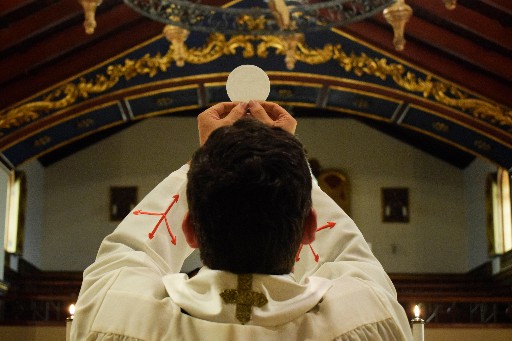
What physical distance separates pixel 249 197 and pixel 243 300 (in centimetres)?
15

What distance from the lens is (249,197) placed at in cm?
143

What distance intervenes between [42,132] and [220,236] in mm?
9831

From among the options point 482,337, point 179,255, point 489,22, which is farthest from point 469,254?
point 179,255

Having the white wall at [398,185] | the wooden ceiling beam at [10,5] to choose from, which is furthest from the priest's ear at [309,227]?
the white wall at [398,185]

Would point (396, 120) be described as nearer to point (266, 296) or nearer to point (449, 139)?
point (449, 139)

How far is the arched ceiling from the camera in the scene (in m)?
9.49

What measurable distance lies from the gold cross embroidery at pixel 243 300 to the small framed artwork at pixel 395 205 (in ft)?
50.3

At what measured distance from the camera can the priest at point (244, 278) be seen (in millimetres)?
1427

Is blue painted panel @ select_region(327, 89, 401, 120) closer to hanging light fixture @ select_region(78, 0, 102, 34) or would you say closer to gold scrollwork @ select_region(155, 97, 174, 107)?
gold scrollwork @ select_region(155, 97, 174, 107)

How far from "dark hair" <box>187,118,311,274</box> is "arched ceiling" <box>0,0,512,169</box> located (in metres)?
7.77

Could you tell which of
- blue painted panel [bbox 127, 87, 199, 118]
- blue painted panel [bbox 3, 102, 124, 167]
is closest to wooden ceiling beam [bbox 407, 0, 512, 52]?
blue painted panel [bbox 127, 87, 199, 118]

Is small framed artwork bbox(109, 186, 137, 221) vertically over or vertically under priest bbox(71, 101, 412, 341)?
over

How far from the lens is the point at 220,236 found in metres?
1.47

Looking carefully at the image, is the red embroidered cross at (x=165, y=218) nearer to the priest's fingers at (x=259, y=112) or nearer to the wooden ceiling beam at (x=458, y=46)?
the priest's fingers at (x=259, y=112)
